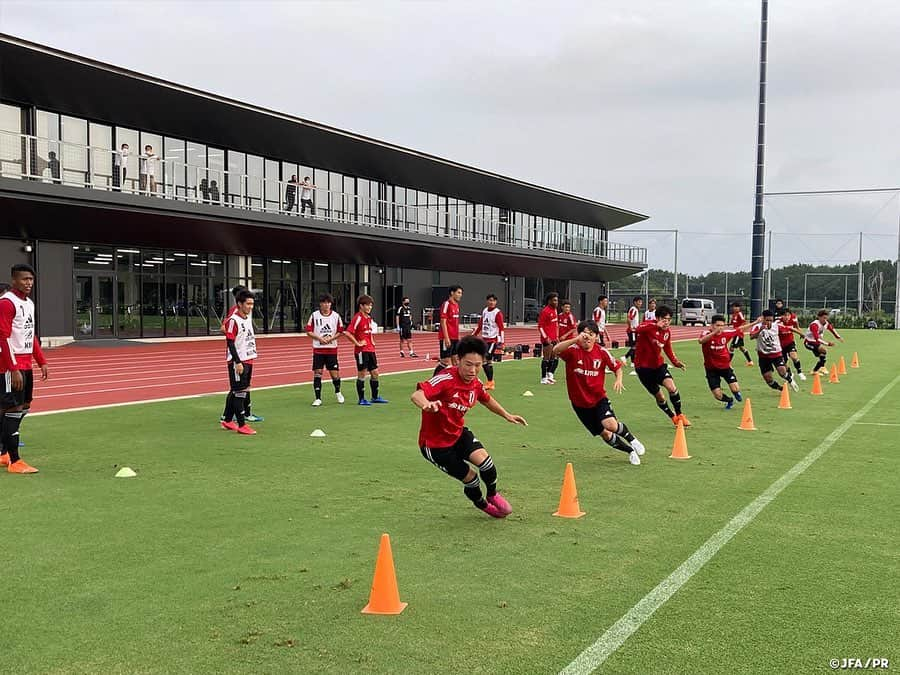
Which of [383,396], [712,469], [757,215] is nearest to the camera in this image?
[712,469]

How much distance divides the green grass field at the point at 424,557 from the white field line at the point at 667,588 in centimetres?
6

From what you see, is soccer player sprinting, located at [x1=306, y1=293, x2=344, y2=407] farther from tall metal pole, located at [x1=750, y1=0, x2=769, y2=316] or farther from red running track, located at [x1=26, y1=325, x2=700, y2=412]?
tall metal pole, located at [x1=750, y1=0, x2=769, y2=316]

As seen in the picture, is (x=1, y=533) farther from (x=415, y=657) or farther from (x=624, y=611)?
(x=624, y=611)

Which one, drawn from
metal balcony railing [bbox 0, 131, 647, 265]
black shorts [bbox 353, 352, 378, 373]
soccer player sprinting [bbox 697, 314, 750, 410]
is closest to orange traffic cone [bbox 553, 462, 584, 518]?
soccer player sprinting [bbox 697, 314, 750, 410]

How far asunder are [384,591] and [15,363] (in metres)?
5.86

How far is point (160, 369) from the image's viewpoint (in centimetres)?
2073

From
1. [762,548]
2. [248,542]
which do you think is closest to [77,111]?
[248,542]

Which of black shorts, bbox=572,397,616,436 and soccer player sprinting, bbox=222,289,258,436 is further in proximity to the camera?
soccer player sprinting, bbox=222,289,258,436

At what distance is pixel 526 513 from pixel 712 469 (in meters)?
2.95

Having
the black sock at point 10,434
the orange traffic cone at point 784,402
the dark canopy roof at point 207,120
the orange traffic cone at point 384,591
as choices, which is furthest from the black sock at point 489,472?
the dark canopy roof at point 207,120

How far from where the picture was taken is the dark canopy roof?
2348cm

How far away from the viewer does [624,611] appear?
467 centimetres

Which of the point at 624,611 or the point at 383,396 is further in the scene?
the point at 383,396

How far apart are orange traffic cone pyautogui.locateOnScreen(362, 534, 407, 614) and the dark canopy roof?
71.4 ft
